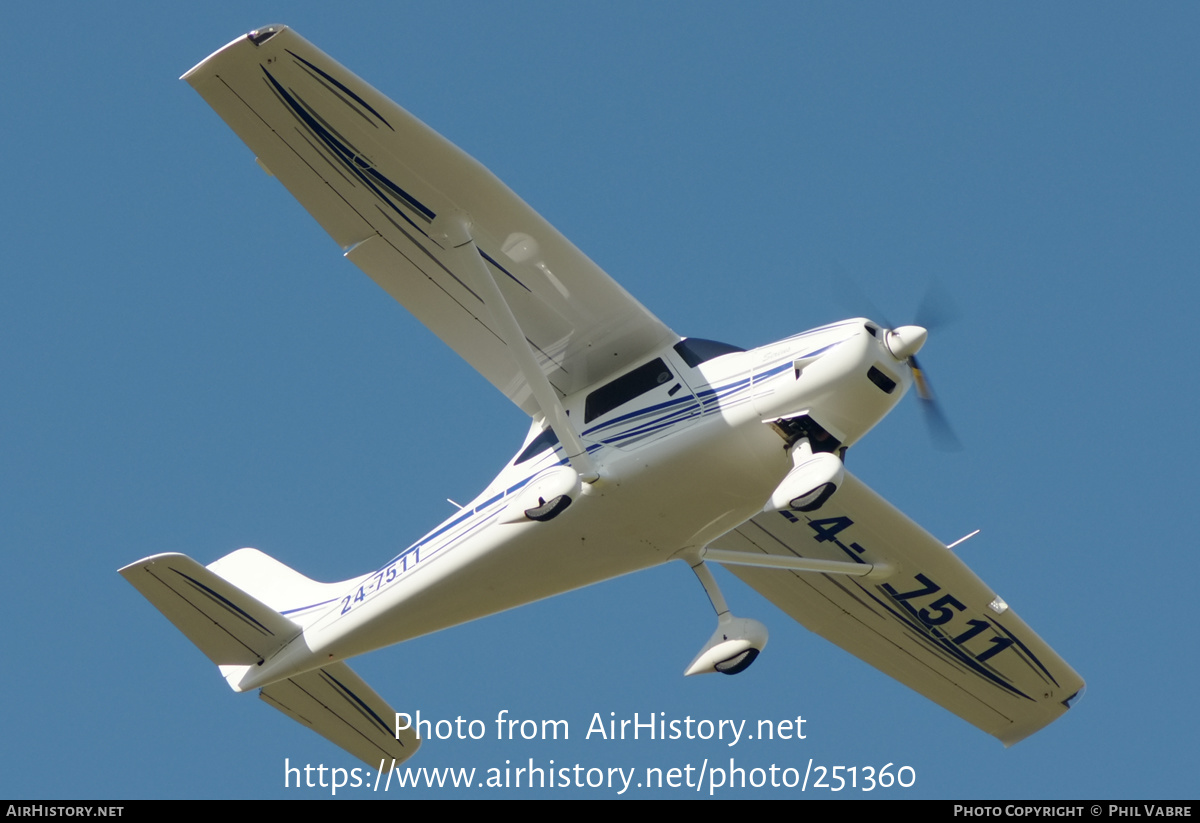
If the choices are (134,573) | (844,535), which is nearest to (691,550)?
(844,535)

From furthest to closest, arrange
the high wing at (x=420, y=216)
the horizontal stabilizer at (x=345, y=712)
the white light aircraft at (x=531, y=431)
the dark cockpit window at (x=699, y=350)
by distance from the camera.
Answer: the horizontal stabilizer at (x=345, y=712)
the dark cockpit window at (x=699, y=350)
the white light aircraft at (x=531, y=431)
the high wing at (x=420, y=216)

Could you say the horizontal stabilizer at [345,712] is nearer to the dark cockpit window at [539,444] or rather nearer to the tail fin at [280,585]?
the tail fin at [280,585]

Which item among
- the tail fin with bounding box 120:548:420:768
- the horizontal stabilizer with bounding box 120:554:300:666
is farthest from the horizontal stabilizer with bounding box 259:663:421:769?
the horizontal stabilizer with bounding box 120:554:300:666

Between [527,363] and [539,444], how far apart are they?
1.35m

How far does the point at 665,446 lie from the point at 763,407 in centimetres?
83

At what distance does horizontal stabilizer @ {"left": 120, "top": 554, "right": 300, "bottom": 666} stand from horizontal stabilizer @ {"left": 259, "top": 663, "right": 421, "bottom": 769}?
524 millimetres

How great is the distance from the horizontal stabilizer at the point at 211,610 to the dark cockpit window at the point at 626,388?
340cm

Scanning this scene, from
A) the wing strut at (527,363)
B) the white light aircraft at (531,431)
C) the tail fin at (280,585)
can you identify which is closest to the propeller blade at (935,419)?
the white light aircraft at (531,431)

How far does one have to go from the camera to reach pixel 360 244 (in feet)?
43.4

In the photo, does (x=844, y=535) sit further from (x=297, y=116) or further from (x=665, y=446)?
(x=297, y=116)

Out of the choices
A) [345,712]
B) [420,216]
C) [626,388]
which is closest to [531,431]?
[626,388]

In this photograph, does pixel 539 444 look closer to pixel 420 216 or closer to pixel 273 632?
pixel 420 216

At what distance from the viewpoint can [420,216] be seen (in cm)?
1296

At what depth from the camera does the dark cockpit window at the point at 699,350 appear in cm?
1320
